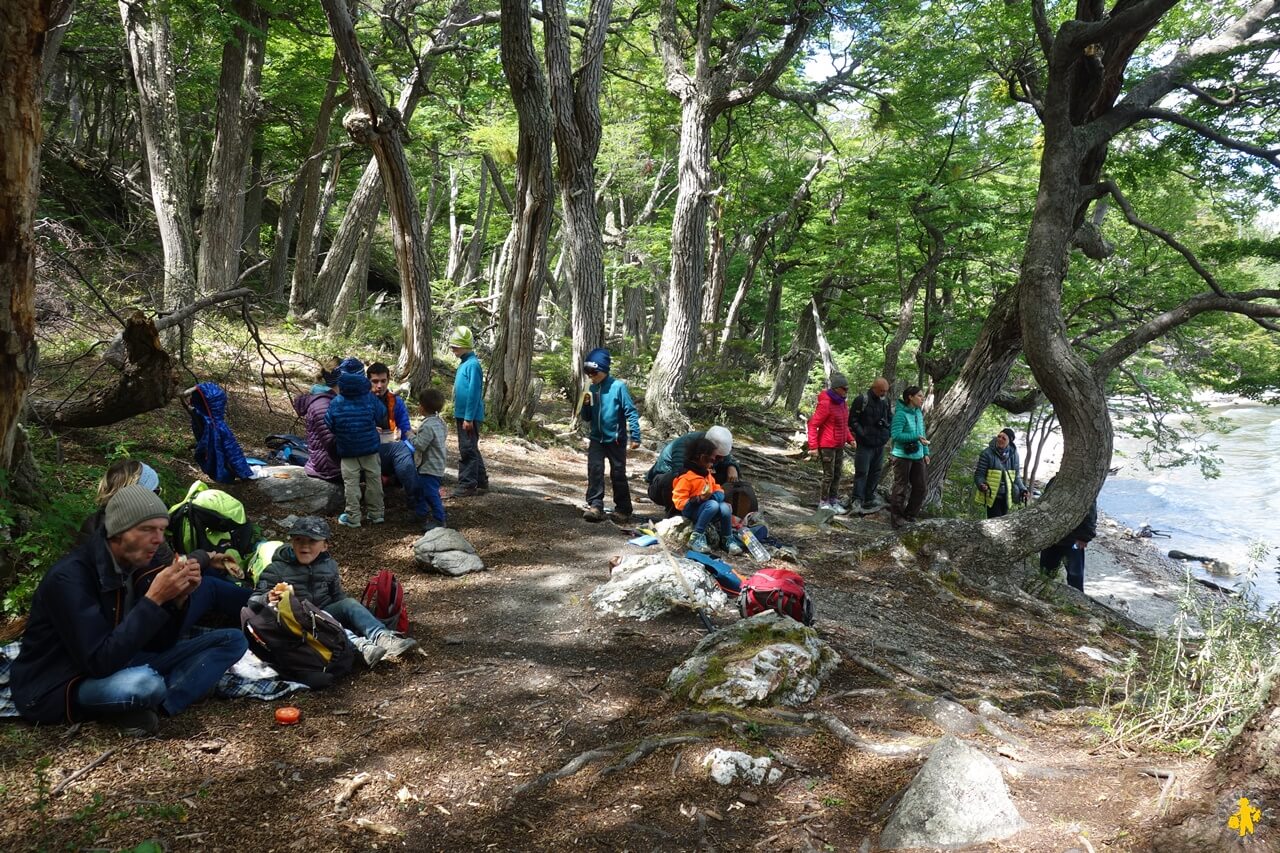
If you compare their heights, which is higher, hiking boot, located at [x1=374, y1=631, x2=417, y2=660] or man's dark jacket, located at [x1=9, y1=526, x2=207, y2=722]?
man's dark jacket, located at [x1=9, y1=526, x2=207, y2=722]

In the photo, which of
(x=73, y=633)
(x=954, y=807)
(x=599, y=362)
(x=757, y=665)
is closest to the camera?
(x=954, y=807)

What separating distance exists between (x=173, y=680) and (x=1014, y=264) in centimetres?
1446

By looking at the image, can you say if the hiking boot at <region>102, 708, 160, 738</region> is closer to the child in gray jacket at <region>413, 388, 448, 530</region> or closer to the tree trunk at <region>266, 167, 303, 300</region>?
the child in gray jacket at <region>413, 388, 448, 530</region>

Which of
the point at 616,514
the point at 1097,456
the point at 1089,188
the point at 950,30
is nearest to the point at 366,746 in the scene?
the point at 616,514

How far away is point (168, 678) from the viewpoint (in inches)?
141

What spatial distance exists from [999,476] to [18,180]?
1048cm

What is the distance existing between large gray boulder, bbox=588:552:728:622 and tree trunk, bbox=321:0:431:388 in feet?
20.4

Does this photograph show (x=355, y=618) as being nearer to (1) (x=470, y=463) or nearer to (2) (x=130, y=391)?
(2) (x=130, y=391)

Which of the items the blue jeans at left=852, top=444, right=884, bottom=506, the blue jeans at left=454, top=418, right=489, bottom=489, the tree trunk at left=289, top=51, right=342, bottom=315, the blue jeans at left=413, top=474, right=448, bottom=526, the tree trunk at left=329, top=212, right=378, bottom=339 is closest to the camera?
the blue jeans at left=413, top=474, right=448, bottom=526

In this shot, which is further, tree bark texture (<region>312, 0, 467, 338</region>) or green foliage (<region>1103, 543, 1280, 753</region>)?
tree bark texture (<region>312, 0, 467, 338</region>)

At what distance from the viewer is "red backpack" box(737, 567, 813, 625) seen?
5195mm

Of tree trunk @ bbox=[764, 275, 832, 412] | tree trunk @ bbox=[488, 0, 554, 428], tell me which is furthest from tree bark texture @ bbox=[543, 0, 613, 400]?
tree trunk @ bbox=[764, 275, 832, 412]

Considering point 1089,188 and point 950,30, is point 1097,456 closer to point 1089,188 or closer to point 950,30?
point 1089,188

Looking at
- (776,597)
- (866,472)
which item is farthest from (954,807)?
(866,472)
